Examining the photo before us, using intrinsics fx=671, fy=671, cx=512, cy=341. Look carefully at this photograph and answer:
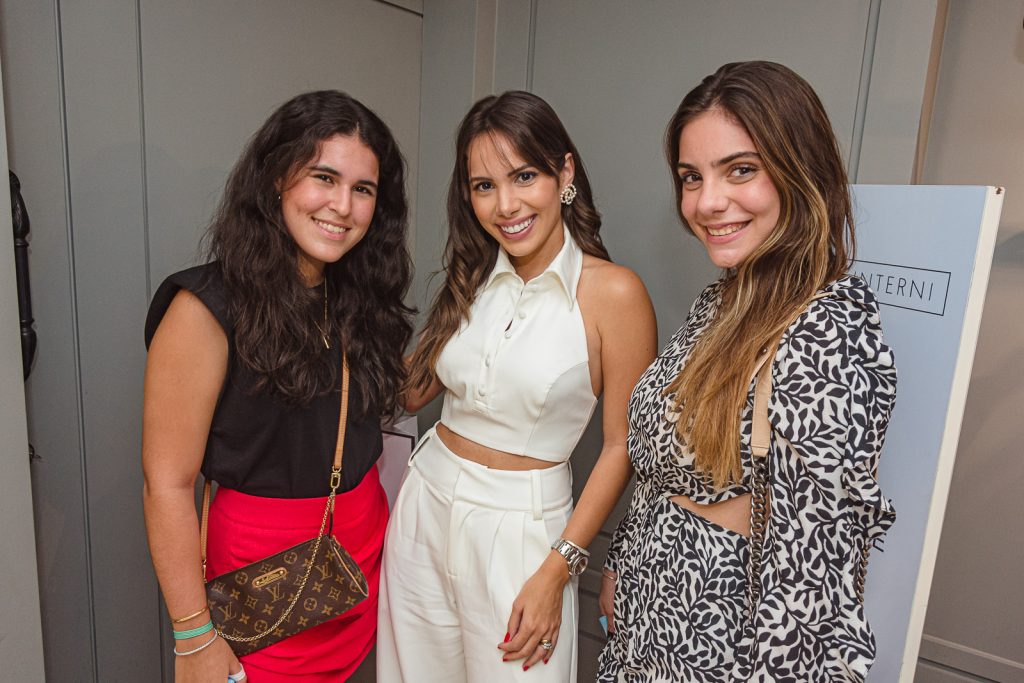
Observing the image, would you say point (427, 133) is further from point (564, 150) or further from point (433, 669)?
point (433, 669)

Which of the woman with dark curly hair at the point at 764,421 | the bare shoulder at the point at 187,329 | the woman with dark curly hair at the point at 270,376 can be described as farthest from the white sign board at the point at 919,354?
the bare shoulder at the point at 187,329

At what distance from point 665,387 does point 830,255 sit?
0.38 m

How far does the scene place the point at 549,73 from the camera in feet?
7.97

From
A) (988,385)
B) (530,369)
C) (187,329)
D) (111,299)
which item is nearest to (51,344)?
(111,299)

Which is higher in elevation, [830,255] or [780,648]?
[830,255]

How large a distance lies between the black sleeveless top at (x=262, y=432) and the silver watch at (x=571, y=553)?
0.49m

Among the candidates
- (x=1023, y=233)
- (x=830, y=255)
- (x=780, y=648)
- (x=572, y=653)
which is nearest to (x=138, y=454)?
(x=572, y=653)

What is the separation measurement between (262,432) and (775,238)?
3.50 ft

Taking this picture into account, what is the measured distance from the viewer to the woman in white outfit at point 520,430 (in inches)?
60.2

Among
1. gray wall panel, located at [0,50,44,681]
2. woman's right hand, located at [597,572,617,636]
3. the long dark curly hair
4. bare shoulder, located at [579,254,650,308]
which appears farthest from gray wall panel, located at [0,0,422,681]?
woman's right hand, located at [597,572,617,636]

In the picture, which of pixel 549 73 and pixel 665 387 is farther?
pixel 549 73

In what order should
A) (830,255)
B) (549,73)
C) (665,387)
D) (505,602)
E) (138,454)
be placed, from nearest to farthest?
(830,255) → (665,387) → (505,602) → (138,454) → (549,73)

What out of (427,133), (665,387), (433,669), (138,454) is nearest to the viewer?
(665,387)

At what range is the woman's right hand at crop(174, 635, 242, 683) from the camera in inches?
52.6
